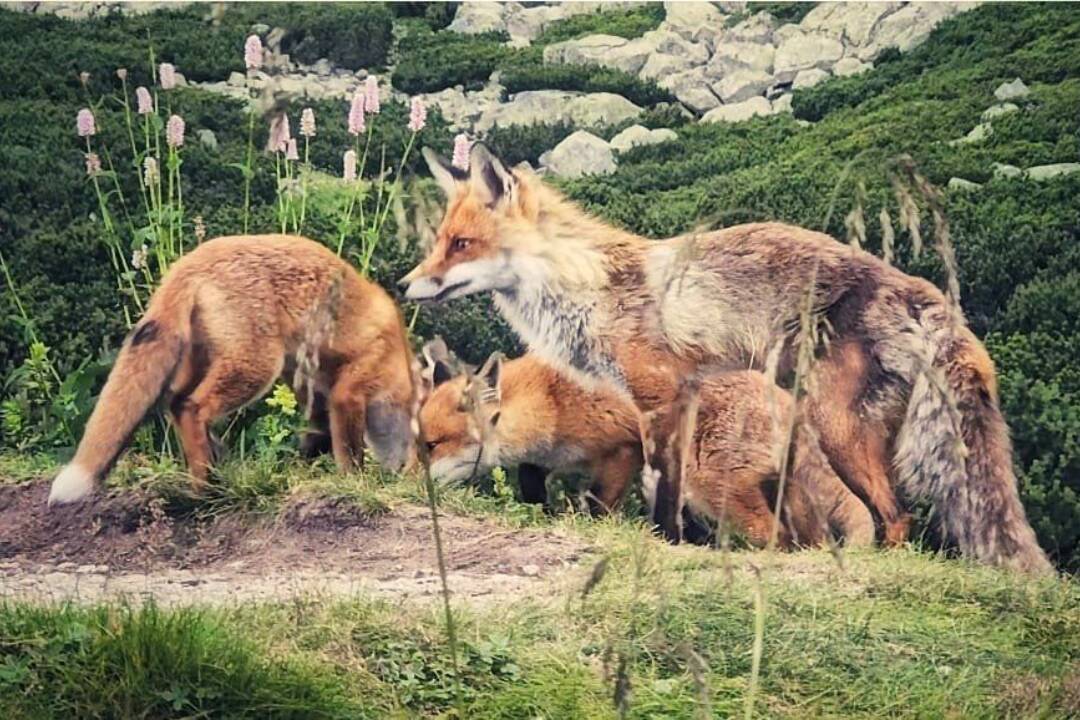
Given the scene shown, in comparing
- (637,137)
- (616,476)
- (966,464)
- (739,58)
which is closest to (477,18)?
(637,137)

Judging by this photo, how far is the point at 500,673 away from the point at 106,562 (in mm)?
1858

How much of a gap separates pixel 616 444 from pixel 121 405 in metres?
1.94

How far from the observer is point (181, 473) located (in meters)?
5.44

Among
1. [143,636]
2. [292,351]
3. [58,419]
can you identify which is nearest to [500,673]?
[143,636]

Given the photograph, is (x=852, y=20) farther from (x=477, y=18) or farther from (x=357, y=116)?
(x=357, y=116)

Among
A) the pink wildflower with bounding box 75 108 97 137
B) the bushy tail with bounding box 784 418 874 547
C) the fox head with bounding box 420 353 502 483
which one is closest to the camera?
the bushy tail with bounding box 784 418 874 547

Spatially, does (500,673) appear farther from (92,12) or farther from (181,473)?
(92,12)

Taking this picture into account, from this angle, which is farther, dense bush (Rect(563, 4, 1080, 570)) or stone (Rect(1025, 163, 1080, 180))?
stone (Rect(1025, 163, 1080, 180))

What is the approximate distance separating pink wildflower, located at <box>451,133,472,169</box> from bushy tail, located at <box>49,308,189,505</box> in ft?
4.08

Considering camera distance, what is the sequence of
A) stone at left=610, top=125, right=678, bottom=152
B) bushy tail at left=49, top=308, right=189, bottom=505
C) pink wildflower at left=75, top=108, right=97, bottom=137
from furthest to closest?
stone at left=610, top=125, right=678, bottom=152, pink wildflower at left=75, top=108, right=97, bottom=137, bushy tail at left=49, top=308, right=189, bottom=505

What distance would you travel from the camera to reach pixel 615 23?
6.29 m

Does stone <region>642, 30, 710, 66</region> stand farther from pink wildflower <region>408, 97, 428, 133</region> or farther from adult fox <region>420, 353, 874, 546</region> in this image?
adult fox <region>420, 353, 874, 546</region>

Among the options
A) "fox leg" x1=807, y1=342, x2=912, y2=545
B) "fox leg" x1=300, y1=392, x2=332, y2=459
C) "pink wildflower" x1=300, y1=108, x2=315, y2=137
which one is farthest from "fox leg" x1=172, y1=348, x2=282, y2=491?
"fox leg" x1=807, y1=342, x2=912, y2=545

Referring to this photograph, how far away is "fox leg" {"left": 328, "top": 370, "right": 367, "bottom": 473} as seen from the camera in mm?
5625
